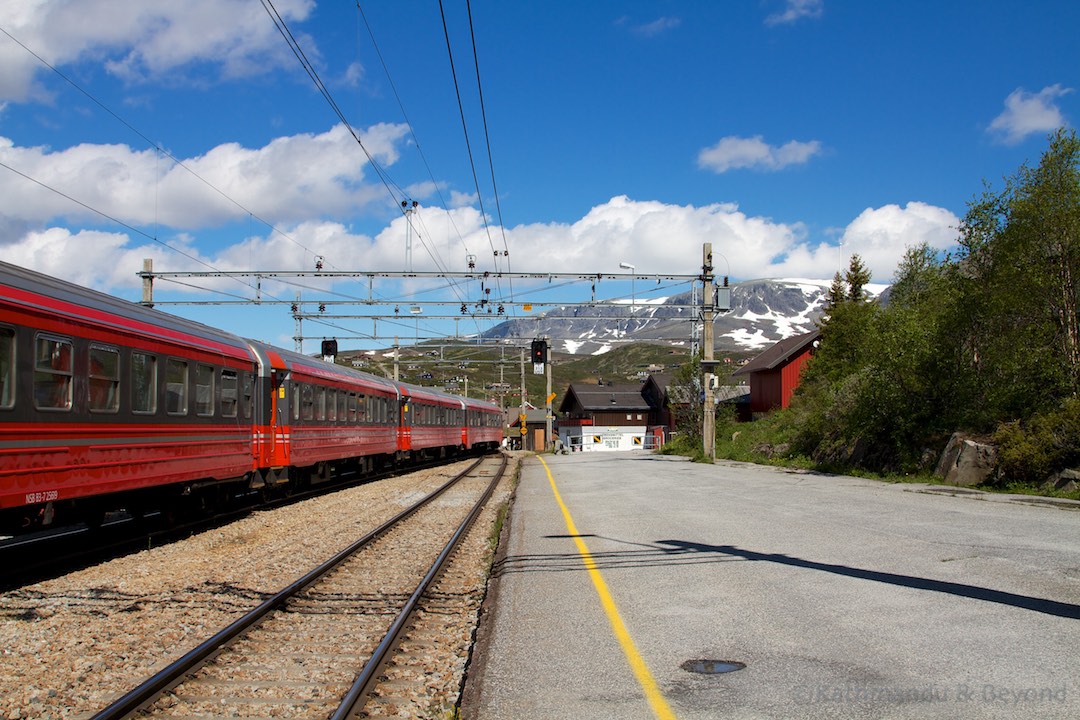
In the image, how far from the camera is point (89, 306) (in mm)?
10602

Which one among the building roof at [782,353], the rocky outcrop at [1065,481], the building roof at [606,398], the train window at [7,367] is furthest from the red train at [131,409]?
the building roof at [606,398]

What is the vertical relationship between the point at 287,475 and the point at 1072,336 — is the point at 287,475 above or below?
below

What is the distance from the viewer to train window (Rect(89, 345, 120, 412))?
1049cm

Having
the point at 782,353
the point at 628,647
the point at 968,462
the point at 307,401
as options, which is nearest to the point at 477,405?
the point at 782,353

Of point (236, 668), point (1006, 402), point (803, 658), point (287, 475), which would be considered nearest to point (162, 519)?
point (287, 475)

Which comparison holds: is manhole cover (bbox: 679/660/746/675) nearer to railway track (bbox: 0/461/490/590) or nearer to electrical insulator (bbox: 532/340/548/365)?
railway track (bbox: 0/461/490/590)

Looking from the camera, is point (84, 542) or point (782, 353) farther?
point (782, 353)

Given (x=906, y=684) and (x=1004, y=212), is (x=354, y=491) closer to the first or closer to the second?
(x=1004, y=212)

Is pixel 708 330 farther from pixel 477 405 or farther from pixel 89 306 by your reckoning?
pixel 89 306

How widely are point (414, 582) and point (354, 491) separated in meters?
13.3

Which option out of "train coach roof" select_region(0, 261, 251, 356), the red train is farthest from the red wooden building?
"train coach roof" select_region(0, 261, 251, 356)

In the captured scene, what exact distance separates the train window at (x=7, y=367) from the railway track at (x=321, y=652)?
323cm

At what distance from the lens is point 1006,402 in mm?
21797

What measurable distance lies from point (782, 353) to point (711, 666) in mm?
53916
